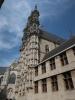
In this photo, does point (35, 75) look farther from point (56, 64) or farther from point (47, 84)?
point (56, 64)

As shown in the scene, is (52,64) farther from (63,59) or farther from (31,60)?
(31,60)

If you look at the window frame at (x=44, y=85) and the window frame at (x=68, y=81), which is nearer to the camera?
A: the window frame at (x=68, y=81)

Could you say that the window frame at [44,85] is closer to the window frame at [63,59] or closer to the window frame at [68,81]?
the window frame at [68,81]

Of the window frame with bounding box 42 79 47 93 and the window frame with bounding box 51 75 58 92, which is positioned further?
the window frame with bounding box 42 79 47 93

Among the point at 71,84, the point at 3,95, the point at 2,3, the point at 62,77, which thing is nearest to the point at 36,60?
the point at 62,77

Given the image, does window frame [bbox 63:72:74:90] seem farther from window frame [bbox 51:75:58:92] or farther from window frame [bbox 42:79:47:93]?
window frame [bbox 42:79:47:93]

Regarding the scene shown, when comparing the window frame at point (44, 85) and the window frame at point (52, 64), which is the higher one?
the window frame at point (52, 64)

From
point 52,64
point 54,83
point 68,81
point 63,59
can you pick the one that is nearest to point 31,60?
point 52,64

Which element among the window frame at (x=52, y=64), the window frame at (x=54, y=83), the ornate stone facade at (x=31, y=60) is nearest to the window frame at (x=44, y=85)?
the ornate stone facade at (x=31, y=60)

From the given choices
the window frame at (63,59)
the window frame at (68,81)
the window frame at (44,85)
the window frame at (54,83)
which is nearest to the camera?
the window frame at (68,81)

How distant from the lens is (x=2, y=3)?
23.8ft

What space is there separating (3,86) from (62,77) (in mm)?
37364

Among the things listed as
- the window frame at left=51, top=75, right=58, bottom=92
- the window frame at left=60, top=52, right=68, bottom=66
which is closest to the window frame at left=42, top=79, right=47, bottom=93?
the window frame at left=51, top=75, right=58, bottom=92

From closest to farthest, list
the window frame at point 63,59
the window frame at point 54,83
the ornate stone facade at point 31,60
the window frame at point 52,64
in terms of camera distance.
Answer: the window frame at point 63,59
the window frame at point 54,83
the window frame at point 52,64
the ornate stone facade at point 31,60
